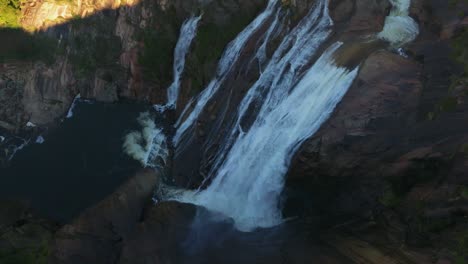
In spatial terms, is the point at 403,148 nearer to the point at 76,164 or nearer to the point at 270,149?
the point at 270,149

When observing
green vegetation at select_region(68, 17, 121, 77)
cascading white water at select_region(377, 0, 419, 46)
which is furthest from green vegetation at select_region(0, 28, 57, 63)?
cascading white water at select_region(377, 0, 419, 46)

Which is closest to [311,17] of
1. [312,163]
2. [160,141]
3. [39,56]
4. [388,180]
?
[312,163]

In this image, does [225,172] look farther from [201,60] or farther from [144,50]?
[144,50]

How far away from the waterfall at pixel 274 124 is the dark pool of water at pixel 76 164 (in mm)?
4857

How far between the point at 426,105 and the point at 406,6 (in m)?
5.65

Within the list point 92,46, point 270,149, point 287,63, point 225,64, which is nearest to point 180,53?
point 225,64

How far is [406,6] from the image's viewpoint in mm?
19391

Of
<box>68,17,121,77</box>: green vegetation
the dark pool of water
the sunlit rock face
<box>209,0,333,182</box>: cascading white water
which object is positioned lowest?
the dark pool of water

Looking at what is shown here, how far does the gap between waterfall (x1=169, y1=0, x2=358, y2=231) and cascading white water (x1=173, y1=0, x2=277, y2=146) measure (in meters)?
2.82

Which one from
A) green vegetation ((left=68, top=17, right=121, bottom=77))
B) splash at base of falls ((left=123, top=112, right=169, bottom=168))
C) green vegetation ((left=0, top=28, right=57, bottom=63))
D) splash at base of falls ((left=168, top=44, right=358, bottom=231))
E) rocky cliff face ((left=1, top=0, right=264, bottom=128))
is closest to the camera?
splash at base of falls ((left=168, top=44, right=358, bottom=231))

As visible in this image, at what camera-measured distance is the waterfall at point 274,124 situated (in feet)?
58.9

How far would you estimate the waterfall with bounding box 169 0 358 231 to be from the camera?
58.9 ft

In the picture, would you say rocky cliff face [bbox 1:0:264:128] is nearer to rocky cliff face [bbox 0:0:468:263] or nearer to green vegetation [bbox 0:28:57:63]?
green vegetation [bbox 0:28:57:63]

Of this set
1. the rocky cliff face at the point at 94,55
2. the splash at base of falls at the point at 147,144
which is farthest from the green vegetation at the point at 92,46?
the splash at base of falls at the point at 147,144
